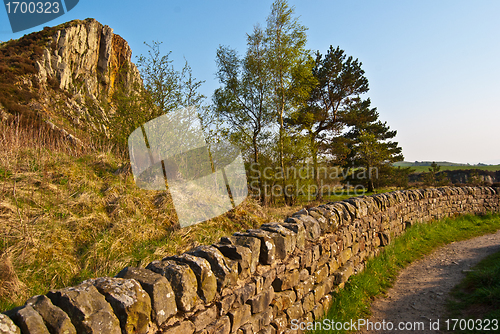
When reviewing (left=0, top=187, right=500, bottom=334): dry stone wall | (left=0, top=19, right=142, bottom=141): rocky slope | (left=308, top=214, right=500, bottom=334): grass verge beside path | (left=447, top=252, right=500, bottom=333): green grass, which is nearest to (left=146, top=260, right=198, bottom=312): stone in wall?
(left=0, top=187, right=500, bottom=334): dry stone wall

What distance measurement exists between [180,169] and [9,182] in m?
4.16

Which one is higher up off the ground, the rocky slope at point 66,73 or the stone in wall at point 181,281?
the rocky slope at point 66,73

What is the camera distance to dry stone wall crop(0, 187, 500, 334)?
162 centimetres

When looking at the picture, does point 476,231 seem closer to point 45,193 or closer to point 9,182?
point 45,193

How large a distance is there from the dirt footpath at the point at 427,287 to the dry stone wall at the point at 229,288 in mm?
733

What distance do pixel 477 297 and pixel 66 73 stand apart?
186 feet

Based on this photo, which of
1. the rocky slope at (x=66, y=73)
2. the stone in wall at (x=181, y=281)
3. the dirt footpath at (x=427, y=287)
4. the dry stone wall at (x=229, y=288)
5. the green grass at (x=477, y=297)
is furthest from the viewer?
the rocky slope at (x=66, y=73)

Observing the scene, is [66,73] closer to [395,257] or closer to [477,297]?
[395,257]

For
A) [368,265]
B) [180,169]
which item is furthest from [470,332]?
[180,169]

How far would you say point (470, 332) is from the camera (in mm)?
3541

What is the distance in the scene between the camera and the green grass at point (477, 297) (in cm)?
385

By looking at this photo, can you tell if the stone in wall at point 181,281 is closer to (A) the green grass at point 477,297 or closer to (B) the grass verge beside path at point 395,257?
(B) the grass verge beside path at point 395,257

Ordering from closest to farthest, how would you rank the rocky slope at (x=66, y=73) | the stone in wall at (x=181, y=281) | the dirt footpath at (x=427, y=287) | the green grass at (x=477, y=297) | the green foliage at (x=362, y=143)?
1. the stone in wall at (x=181, y=281)
2. the green grass at (x=477, y=297)
3. the dirt footpath at (x=427, y=287)
4. the rocky slope at (x=66, y=73)
5. the green foliage at (x=362, y=143)

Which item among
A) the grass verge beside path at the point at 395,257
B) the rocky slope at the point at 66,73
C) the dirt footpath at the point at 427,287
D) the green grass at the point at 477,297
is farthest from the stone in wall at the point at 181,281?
the rocky slope at the point at 66,73
